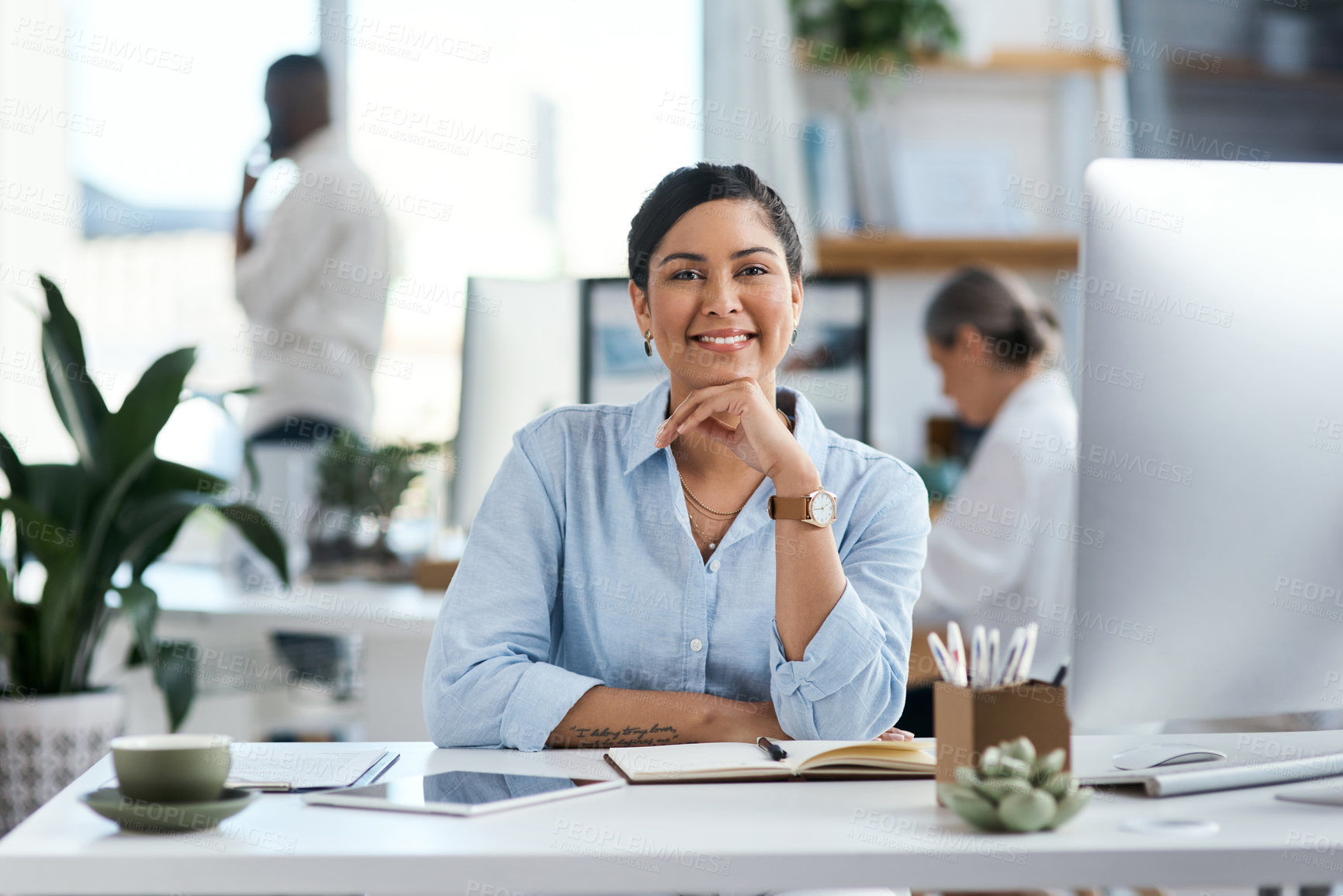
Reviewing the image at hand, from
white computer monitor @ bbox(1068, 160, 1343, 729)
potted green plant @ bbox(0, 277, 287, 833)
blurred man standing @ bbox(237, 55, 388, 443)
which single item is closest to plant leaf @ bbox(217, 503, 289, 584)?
potted green plant @ bbox(0, 277, 287, 833)

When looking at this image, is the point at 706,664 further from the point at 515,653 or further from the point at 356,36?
the point at 356,36

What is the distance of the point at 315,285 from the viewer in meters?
2.99

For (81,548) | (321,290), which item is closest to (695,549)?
(81,548)

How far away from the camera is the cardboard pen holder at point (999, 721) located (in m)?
0.95

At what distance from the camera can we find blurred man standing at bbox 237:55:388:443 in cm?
294

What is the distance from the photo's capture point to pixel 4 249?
396 centimetres

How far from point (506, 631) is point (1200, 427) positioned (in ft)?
2.47

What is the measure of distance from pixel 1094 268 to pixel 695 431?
25.2 inches

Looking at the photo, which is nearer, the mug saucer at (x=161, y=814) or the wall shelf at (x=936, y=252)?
the mug saucer at (x=161, y=814)

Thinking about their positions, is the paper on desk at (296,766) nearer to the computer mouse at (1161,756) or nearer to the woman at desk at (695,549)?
the woman at desk at (695,549)

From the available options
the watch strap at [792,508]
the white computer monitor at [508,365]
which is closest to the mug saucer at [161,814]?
the watch strap at [792,508]

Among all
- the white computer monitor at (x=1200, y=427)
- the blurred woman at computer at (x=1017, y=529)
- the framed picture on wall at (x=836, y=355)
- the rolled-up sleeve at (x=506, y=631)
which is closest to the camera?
the white computer monitor at (x=1200, y=427)

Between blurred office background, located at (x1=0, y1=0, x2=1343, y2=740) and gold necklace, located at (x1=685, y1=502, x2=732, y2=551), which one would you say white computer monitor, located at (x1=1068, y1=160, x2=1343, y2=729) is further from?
blurred office background, located at (x1=0, y1=0, x2=1343, y2=740)

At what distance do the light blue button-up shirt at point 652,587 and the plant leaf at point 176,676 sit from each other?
1214 millimetres
